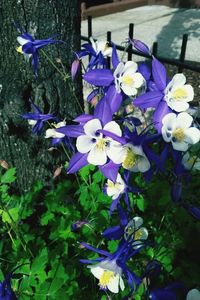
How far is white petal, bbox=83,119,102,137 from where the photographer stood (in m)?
1.08

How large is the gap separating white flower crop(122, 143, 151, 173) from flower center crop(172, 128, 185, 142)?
0.12 m

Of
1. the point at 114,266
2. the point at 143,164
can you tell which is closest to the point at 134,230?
the point at 114,266

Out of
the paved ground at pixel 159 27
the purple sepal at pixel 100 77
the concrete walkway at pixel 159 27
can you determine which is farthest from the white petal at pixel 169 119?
the concrete walkway at pixel 159 27

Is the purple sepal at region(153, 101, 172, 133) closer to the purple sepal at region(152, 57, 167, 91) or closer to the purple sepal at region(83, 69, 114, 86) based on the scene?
the purple sepal at region(152, 57, 167, 91)

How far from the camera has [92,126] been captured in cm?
108

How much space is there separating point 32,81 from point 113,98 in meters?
1.01

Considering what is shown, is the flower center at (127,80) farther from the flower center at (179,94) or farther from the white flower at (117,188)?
the white flower at (117,188)

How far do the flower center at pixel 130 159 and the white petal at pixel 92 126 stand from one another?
113 millimetres

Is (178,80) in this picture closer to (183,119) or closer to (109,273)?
(183,119)

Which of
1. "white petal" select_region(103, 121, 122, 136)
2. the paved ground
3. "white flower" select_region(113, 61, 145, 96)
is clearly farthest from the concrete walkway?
"white petal" select_region(103, 121, 122, 136)

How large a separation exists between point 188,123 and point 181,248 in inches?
34.2

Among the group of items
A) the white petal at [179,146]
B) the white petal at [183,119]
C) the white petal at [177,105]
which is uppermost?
the white petal at [177,105]

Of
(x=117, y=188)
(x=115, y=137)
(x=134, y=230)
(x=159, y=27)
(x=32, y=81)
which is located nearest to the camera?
(x=115, y=137)

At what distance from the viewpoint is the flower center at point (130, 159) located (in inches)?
41.5
